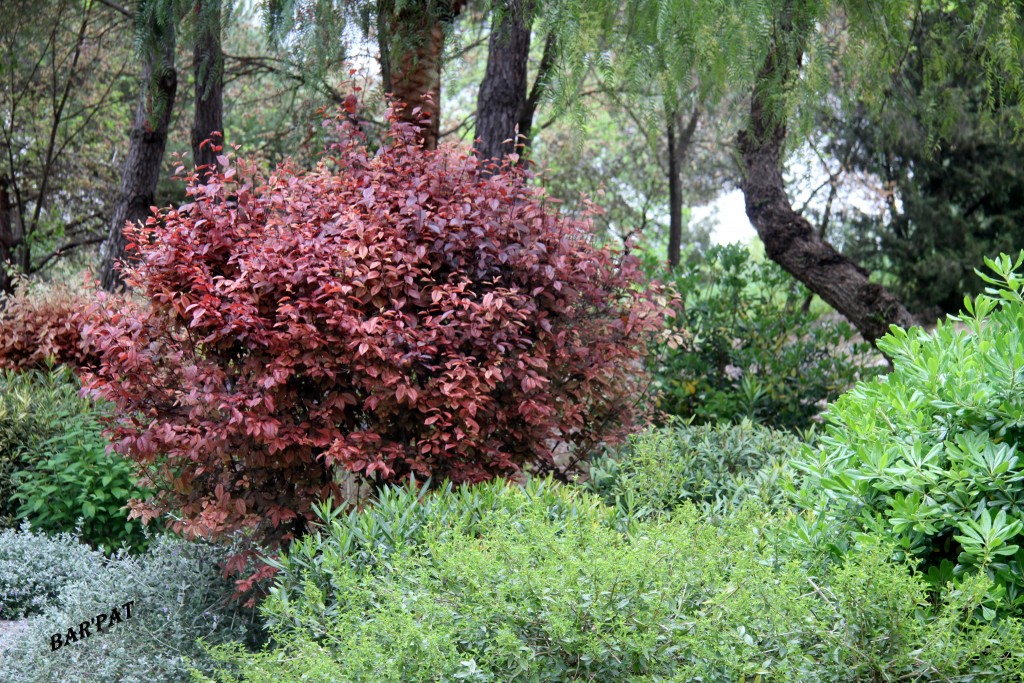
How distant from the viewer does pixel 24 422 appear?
6164 millimetres

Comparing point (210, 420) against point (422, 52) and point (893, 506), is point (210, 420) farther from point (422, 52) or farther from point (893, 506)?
point (422, 52)

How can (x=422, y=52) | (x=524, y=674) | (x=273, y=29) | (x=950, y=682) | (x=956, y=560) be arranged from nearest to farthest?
(x=950, y=682) → (x=524, y=674) → (x=956, y=560) → (x=273, y=29) → (x=422, y=52)

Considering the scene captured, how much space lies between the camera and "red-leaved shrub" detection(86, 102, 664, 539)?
398 centimetres

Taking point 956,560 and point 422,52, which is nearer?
point 956,560

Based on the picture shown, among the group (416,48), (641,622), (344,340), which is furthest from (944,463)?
(416,48)

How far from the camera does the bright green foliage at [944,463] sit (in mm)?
2518

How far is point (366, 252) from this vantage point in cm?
404

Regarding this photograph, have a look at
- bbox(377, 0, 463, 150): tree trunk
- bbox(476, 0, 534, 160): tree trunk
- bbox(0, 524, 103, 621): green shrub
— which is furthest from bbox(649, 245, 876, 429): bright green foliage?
bbox(0, 524, 103, 621): green shrub

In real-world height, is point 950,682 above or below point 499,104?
below

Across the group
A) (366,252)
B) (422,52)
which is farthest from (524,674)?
(422,52)

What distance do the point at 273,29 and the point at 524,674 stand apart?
12.7 ft

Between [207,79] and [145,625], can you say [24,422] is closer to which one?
[145,625]

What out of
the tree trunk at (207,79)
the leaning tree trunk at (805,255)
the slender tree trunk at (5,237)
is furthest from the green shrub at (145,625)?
the slender tree trunk at (5,237)

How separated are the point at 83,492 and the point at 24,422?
85 centimetres
